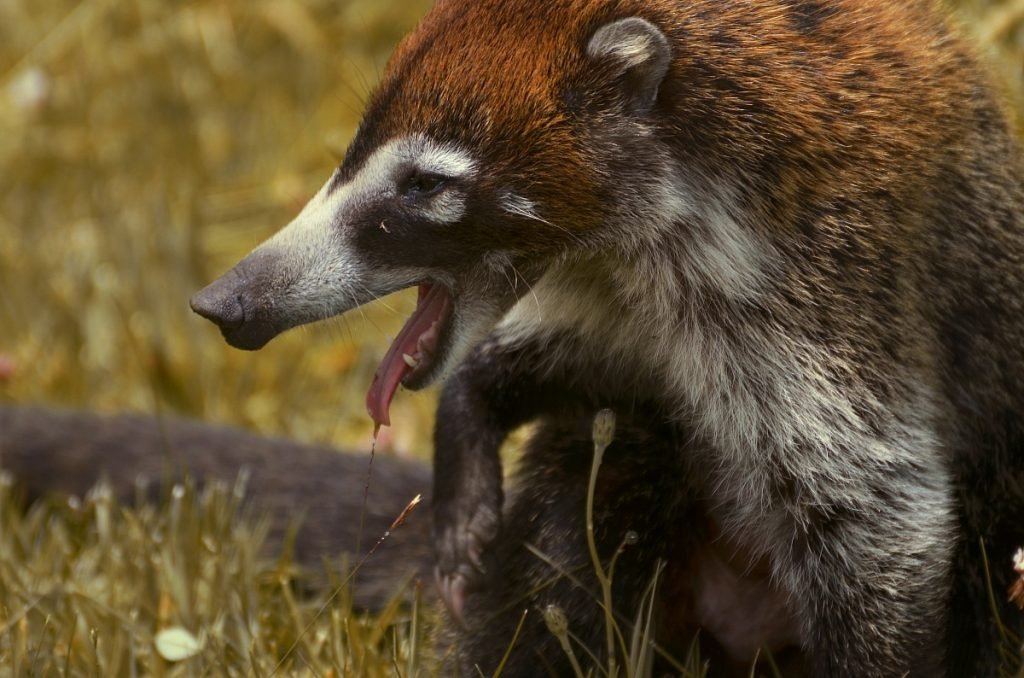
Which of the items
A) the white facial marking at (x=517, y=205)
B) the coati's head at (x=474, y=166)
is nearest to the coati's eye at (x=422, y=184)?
the coati's head at (x=474, y=166)

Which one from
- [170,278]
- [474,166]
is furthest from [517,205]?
[170,278]

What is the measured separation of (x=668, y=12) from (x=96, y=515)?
81.9 inches

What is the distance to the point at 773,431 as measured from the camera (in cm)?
319

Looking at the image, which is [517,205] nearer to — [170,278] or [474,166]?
[474,166]

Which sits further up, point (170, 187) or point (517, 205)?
point (517, 205)

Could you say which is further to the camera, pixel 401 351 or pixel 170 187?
pixel 170 187

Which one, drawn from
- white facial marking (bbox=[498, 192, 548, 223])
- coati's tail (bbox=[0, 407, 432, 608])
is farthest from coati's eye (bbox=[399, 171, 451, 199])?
coati's tail (bbox=[0, 407, 432, 608])

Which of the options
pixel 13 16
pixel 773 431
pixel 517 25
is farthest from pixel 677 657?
pixel 13 16

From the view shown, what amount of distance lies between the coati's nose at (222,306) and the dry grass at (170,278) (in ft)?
1.19

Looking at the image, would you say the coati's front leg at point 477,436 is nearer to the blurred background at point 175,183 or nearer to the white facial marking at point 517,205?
the white facial marking at point 517,205

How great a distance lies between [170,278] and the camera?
568cm

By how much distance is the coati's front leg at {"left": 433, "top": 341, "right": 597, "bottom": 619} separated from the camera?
11.7 ft

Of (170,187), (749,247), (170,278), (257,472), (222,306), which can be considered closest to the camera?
(222,306)

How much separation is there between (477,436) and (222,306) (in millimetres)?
806
